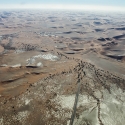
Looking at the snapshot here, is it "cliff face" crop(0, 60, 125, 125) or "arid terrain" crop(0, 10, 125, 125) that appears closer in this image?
"cliff face" crop(0, 60, 125, 125)

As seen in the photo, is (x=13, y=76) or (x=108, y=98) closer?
(x=108, y=98)

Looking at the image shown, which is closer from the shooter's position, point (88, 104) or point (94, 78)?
point (88, 104)

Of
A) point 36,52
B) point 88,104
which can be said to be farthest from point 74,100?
point 36,52

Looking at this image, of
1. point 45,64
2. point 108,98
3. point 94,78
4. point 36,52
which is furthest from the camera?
point 36,52

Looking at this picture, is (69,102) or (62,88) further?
(62,88)

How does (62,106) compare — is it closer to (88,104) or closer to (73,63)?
(88,104)

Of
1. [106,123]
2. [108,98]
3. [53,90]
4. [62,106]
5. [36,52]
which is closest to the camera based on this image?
[106,123]

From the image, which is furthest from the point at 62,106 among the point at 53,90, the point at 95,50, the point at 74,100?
the point at 95,50

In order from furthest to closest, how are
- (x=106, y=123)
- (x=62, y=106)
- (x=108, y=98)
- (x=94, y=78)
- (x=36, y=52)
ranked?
1. (x=36, y=52)
2. (x=94, y=78)
3. (x=108, y=98)
4. (x=62, y=106)
5. (x=106, y=123)

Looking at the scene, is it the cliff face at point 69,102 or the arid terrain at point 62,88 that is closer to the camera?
the cliff face at point 69,102

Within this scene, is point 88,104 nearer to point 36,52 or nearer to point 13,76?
point 13,76
